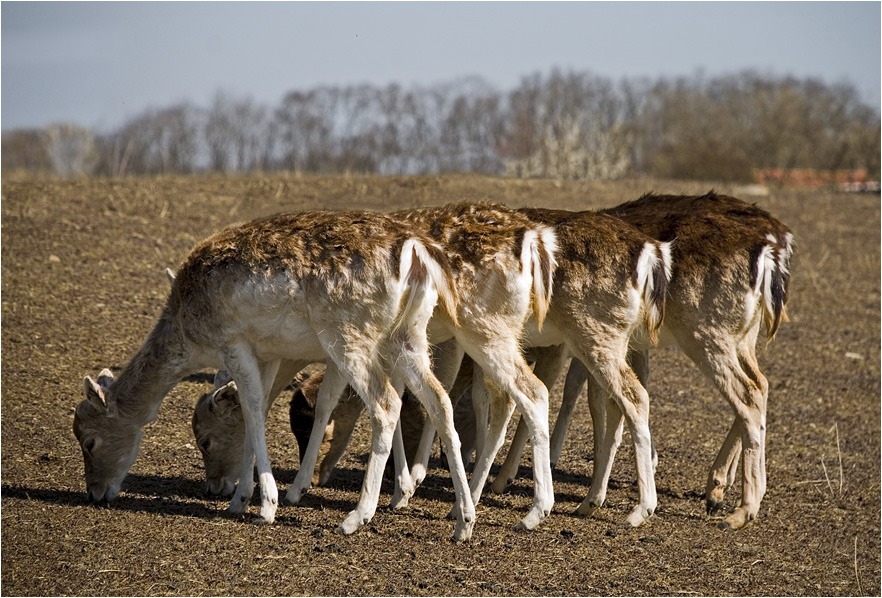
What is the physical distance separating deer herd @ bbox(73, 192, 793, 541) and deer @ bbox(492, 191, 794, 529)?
2 cm

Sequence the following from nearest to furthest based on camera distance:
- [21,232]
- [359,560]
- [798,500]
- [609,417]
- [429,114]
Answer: [359,560], [609,417], [798,500], [21,232], [429,114]

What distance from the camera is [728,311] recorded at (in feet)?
27.0

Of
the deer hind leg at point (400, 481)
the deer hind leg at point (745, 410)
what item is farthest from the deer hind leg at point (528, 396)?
the deer hind leg at point (745, 410)

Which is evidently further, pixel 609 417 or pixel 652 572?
pixel 609 417

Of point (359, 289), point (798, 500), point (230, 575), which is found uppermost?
point (359, 289)

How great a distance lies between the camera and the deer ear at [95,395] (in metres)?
7.73

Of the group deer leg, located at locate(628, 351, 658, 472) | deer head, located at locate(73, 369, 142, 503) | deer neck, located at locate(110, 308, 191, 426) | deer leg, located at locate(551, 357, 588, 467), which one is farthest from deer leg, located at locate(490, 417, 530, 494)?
deer head, located at locate(73, 369, 142, 503)

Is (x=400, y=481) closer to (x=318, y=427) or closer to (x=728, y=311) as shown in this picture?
(x=318, y=427)

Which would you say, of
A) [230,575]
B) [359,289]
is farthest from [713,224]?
[230,575]

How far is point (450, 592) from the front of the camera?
246 inches

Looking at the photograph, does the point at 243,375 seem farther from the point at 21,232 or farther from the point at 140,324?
the point at 21,232

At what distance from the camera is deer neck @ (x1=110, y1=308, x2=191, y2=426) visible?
774 cm

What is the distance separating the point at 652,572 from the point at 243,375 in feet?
10.8

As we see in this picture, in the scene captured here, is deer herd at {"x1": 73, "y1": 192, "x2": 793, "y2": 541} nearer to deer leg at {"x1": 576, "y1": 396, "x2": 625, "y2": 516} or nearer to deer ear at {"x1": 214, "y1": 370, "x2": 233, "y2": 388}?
deer leg at {"x1": 576, "y1": 396, "x2": 625, "y2": 516}
